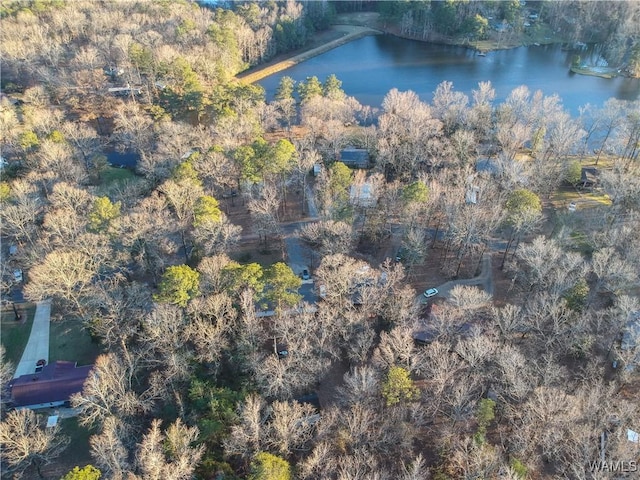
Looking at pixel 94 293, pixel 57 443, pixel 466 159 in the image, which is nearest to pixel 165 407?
pixel 57 443

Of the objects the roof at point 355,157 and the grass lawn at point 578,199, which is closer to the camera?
the grass lawn at point 578,199

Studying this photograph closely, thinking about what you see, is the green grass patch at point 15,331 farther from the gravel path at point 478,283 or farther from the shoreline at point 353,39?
the shoreline at point 353,39

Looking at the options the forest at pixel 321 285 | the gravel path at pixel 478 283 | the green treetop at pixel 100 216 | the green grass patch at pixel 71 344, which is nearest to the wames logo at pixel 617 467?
the forest at pixel 321 285

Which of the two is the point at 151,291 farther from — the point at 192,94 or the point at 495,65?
the point at 495,65

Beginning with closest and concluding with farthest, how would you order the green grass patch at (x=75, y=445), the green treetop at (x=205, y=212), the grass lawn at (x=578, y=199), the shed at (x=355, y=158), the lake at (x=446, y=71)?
the green grass patch at (x=75, y=445), the green treetop at (x=205, y=212), the grass lawn at (x=578, y=199), the shed at (x=355, y=158), the lake at (x=446, y=71)

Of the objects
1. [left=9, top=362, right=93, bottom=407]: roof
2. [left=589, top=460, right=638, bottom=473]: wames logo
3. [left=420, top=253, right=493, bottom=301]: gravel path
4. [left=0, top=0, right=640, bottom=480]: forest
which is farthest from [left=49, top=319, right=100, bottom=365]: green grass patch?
[left=589, top=460, right=638, bottom=473]: wames logo

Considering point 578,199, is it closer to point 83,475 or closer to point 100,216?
point 100,216

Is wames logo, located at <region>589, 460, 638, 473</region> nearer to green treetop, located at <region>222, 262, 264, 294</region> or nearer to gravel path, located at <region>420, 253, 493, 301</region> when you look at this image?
gravel path, located at <region>420, 253, 493, 301</region>
